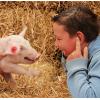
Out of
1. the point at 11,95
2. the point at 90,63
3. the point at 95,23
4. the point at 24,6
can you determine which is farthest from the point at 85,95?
the point at 24,6

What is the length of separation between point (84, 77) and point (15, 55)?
1.08 ft

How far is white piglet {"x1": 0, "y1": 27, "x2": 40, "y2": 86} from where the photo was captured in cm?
119

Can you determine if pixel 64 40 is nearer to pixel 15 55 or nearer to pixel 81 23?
pixel 81 23

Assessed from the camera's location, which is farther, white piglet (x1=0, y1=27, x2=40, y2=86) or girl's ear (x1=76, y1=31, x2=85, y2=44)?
white piglet (x1=0, y1=27, x2=40, y2=86)

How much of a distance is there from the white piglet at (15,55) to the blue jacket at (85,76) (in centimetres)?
21

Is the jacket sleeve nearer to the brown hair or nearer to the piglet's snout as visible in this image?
the brown hair

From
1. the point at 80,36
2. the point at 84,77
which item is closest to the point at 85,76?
the point at 84,77

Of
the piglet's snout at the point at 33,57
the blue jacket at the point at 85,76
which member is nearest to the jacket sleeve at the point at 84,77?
the blue jacket at the point at 85,76

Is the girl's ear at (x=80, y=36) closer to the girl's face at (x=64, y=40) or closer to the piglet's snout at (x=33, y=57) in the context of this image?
the girl's face at (x=64, y=40)

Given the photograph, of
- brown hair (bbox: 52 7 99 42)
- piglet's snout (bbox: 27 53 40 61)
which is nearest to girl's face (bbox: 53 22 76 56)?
brown hair (bbox: 52 7 99 42)

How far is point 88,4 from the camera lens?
1259 mm

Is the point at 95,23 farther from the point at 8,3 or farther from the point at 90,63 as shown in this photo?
the point at 8,3

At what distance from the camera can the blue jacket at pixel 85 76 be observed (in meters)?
0.99

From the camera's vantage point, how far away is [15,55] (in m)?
1.21
